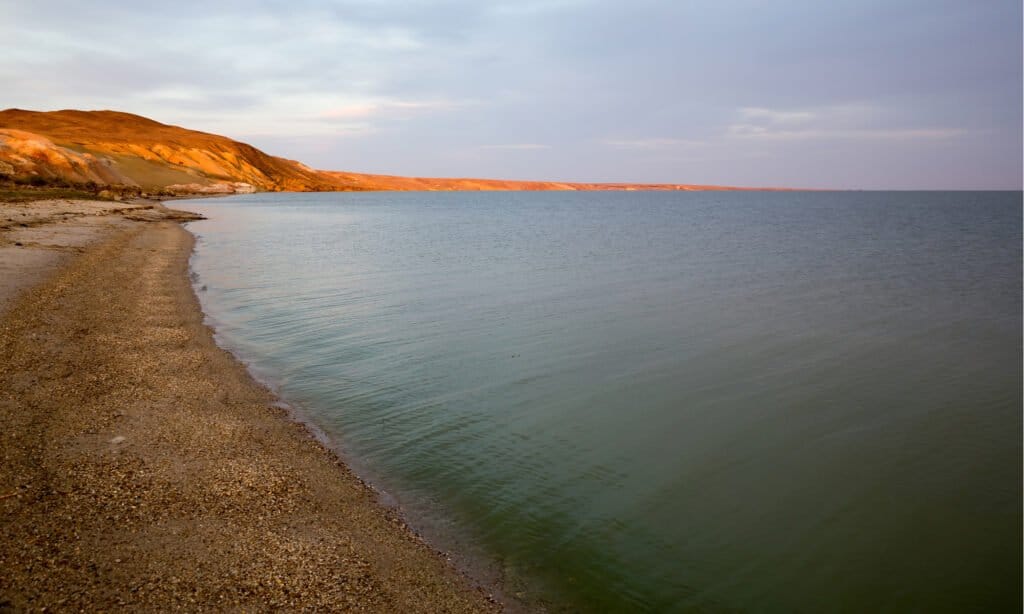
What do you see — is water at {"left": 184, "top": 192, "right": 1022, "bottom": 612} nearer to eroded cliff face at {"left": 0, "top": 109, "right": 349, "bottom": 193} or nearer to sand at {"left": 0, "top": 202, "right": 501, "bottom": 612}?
sand at {"left": 0, "top": 202, "right": 501, "bottom": 612}

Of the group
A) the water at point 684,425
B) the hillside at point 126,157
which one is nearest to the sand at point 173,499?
the water at point 684,425

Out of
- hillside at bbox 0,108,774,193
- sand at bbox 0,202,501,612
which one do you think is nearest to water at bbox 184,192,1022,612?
sand at bbox 0,202,501,612

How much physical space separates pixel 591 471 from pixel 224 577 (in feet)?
15.5

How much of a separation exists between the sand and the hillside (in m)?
65.0

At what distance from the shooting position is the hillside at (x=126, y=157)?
7069 cm

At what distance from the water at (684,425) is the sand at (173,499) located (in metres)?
0.84

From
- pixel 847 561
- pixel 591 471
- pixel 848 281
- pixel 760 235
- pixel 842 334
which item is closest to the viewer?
pixel 847 561

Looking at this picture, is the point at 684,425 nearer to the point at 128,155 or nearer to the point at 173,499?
the point at 173,499

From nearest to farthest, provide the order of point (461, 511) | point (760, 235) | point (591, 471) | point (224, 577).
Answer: point (224, 577), point (461, 511), point (591, 471), point (760, 235)

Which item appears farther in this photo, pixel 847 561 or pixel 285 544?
pixel 847 561

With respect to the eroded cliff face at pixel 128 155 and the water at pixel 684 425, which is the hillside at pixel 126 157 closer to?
the eroded cliff face at pixel 128 155

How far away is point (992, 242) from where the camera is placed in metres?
41.7

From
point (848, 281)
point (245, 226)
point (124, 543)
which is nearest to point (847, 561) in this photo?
point (124, 543)

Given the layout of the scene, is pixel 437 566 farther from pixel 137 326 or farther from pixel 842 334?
pixel 842 334
